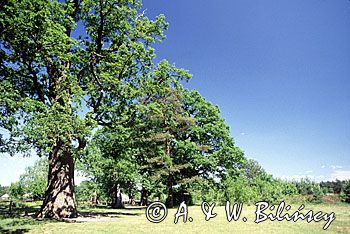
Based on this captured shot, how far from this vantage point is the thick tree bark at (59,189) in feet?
53.4

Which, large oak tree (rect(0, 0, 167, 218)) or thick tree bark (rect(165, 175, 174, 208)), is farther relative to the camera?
thick tree bark (rect(165, 175, 174, 208))

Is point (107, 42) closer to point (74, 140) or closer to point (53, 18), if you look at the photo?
point (53, 18)

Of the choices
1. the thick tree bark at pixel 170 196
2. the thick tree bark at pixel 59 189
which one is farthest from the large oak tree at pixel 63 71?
the thick tree bark at pixel 170 196

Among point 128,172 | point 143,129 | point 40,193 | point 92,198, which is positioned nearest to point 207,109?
point 128,172

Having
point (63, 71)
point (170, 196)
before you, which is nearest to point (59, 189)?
point (63, 71)

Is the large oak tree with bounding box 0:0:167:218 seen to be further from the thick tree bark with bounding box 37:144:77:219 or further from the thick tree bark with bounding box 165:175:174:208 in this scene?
the thick tree bark with bounding box 165:175:174:208

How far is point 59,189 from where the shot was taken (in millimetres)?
16781

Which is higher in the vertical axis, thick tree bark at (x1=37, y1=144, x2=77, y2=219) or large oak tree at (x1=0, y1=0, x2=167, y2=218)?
large oak tree at (x1=0, y1=0, x2=167, y2=218)

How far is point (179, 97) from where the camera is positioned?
35.7 metres

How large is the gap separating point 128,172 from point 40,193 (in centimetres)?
2038

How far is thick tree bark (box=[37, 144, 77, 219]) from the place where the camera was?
16281 mm

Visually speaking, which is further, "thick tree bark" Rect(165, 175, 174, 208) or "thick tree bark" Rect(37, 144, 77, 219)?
"thick tree bark" Rect(165, 175, 174, 208)

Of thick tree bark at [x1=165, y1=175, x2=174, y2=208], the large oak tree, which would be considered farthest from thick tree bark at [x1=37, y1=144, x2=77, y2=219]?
thick tree bark at [x1=165, y1=175, x2=174, y2=208]

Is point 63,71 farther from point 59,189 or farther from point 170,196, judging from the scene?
point 170,196
